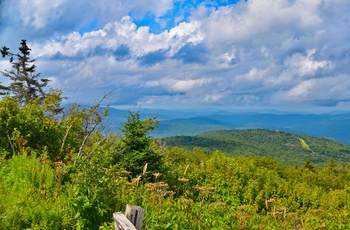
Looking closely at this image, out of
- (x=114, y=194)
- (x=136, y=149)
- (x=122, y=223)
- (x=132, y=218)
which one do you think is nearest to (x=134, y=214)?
(x=132, y=218)

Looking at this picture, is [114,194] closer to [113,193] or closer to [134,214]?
[113,193]

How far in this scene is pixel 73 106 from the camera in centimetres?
2495

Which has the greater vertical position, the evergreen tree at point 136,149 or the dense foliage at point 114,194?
the evergreen tree at point 136,149

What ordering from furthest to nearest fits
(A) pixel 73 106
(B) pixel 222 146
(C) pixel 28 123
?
(B) pixel 222 146 → (A) pixel 73 106 → (C) pixel 28 123

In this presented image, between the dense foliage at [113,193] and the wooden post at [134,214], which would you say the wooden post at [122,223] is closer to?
the wooden post at [134,214]

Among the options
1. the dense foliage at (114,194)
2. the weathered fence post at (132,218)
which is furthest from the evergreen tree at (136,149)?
the weathered fence post at (132,218)

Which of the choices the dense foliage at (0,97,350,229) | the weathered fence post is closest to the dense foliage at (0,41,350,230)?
the dense foliage at (0,97,350,229)

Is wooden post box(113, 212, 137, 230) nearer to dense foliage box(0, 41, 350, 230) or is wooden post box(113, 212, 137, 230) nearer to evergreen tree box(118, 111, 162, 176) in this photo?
dense foliage box(0, 41, 350, 230)

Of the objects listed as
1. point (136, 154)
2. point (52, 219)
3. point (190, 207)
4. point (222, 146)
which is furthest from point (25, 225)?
Result: point (222, 146)

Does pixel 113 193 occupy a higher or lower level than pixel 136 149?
lower

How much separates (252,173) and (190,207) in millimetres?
8163

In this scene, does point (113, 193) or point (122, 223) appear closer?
point (122, 223)

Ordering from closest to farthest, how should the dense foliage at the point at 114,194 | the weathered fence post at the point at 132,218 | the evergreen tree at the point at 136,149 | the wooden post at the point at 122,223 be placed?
the wooden post at the point at 122,223 → the weathered fence post at the point at 132,218 → the dense foliage at the point at 114,194 → the evergreen tree at the point at 136,149

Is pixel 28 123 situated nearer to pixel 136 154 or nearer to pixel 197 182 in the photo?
pixel 136 154
